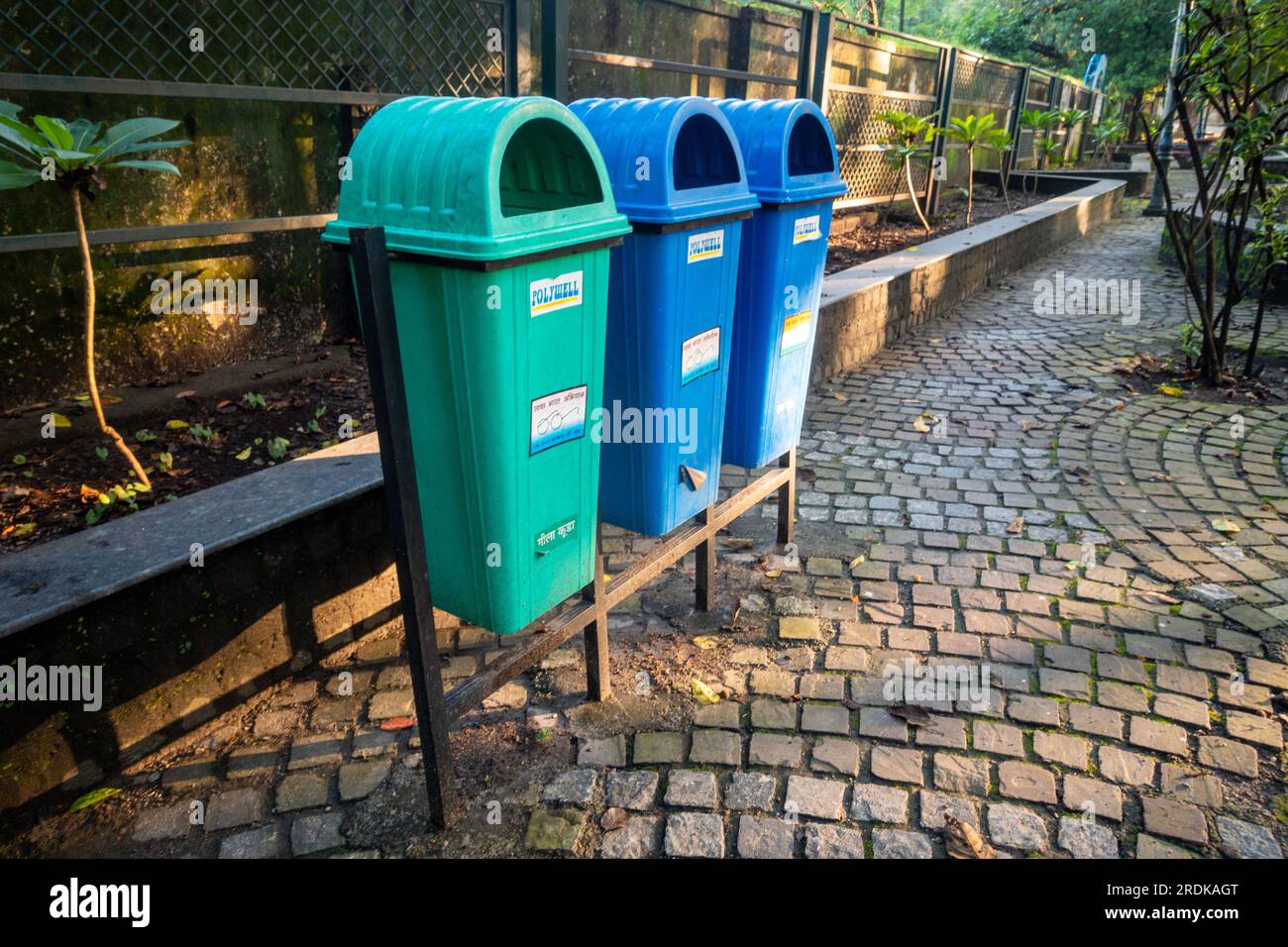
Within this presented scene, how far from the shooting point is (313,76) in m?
4.64

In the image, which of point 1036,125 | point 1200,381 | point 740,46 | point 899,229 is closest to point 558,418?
point 1200,381

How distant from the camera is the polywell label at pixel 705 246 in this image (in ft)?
8.83

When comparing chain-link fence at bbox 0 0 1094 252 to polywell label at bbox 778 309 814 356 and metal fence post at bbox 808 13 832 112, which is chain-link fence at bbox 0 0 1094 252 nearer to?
metal fence post at bbox 808 13 832 112

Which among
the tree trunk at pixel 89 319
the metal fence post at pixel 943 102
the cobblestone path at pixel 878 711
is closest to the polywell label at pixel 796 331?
the cobblestone path at pixel 878 711

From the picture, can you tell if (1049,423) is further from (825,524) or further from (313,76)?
(313,76)

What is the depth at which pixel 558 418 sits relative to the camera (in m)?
2.38

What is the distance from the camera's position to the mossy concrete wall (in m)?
3.87

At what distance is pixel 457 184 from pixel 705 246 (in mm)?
957

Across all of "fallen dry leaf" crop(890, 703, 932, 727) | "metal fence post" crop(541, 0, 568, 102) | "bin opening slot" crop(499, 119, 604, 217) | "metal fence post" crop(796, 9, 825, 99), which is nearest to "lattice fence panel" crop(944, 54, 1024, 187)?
"metal fence post" crop(796, 9, 825, 99)

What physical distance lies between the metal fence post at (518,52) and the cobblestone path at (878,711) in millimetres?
2534

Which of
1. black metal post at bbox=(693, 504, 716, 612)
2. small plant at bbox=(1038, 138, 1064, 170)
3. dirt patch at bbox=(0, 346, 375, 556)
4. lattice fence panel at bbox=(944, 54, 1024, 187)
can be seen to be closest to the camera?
dirt patch at bbox=(0, 346, 375, 556)

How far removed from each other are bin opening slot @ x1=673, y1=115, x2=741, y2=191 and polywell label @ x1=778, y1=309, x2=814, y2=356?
1.94ft

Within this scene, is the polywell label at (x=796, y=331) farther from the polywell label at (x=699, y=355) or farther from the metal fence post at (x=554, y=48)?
the metal fence post at (x=554, y=48)
